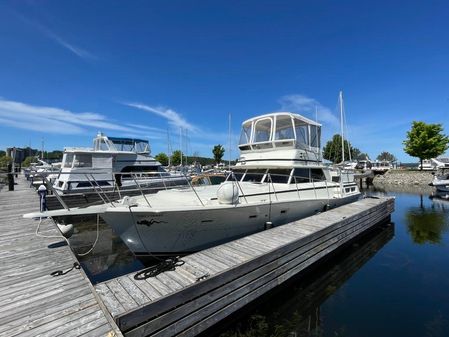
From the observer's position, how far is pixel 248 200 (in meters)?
8.15

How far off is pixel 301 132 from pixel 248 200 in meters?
5.10

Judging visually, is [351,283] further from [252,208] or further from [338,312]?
[252,208]

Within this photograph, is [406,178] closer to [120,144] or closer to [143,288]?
[120,144]

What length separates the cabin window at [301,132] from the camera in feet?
37.0

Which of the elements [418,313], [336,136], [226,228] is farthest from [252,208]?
[336,136]

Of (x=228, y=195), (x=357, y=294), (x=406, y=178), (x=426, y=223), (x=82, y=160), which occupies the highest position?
(x=82, y=160)

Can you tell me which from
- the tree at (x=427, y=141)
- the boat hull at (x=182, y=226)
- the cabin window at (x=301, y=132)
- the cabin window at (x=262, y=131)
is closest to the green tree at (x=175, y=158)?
the tree at (x=427, y=141)

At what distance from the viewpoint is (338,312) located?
18.6 feet

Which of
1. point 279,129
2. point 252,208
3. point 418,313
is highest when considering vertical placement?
point 279,129

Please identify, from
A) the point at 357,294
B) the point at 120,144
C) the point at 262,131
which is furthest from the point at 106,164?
the point at 357,294

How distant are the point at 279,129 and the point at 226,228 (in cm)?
587

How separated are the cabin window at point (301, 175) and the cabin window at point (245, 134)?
296cm

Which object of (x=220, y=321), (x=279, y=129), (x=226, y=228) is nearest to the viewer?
(x=220, y=321)

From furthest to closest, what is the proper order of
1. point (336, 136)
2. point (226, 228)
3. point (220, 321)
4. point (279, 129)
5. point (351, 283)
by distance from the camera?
1. point (336, 136)
2. point (279, 129)
3. point (226, 228)
4. point (351, 283)
5. point (220, 321)
